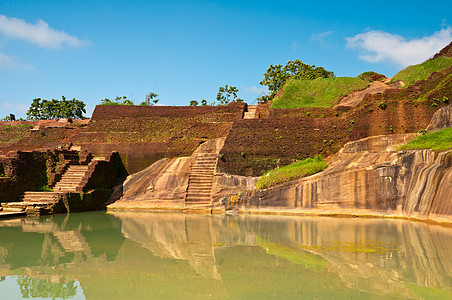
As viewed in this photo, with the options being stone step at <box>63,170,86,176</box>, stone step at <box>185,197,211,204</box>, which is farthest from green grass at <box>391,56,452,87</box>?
stone step at <box>63,170,86,176</box>

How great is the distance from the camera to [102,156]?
76.8 feet

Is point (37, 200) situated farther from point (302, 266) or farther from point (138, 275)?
point (302, 266)

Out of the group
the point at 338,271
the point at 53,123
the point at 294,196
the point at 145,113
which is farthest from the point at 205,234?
the point at 53,123

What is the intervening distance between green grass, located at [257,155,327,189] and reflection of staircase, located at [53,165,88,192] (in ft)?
32.1

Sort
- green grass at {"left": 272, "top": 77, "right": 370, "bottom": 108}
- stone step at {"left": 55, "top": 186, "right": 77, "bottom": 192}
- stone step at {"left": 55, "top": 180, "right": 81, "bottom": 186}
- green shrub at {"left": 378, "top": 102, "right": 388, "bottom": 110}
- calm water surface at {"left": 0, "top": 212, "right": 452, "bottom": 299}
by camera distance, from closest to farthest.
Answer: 1. calm water surface at {"left": 0, "top": 212, "right": 452, "bottom": 299}
2. stone step at {"left": 55, "top": 186, "right": 77, "bottom": 192}
3. green shrub at {"left": 378, "top": 102, "right": 388, "bottom": 110}
4. stone step at {"left": 55, "top": 180, "right": 81, "bottom": 186}
5. green grass at {"left": 272, "top": 77, "right": 370, "bottom": 108}

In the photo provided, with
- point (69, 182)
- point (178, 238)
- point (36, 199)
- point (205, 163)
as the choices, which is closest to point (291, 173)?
point (205, 163)

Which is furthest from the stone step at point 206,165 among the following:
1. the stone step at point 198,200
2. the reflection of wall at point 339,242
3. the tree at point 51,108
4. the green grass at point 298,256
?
the tree at point 51,108

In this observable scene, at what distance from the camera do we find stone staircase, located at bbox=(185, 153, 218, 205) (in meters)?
17.7

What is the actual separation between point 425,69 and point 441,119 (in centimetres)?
1105

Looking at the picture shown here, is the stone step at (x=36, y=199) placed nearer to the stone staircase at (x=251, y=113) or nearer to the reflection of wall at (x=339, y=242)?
the reflection of wall at (x=339, y=242)

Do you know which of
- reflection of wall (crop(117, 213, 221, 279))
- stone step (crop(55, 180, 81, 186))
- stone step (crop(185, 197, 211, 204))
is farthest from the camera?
stone step (crop(55, 180, 81, 186))

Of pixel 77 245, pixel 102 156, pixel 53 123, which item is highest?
pixel 53 123

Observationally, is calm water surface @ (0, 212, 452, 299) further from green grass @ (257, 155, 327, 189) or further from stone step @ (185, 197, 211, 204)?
stone step @ (185, 197, 211, 204)

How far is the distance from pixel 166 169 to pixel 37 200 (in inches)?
262
